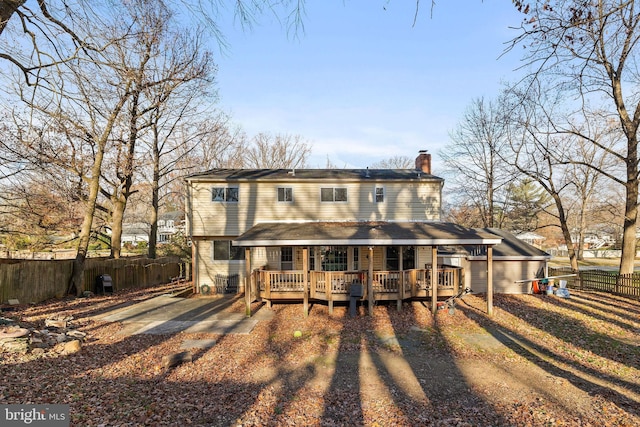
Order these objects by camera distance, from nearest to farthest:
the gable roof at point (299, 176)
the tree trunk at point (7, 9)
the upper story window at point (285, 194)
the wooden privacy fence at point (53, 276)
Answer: the tree trunk at point (7, 9), the wooden privacy fence at point (53, 276), the gable roof at point (299, 176), the upper story window at point (285, 194)

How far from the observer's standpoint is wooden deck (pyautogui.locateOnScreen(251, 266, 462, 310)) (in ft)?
40.7

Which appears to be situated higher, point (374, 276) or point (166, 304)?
point (374, 276)

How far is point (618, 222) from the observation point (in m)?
39.8

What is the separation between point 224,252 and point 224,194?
279 cm

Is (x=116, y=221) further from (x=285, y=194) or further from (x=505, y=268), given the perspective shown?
(x=505, y=268)

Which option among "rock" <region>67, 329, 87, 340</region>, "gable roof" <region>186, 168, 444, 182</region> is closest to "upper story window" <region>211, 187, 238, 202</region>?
"gable roof" <region>186, 168, 444, 182</region>

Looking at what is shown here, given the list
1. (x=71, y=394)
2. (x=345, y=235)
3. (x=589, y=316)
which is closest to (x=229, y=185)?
(x=345, y=235)

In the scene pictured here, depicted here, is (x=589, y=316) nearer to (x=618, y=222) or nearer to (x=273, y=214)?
(x=273, y=214)

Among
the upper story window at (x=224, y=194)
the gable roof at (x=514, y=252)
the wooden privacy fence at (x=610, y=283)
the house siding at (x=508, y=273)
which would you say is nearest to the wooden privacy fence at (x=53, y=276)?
the upper story window at (x=224, y=194)

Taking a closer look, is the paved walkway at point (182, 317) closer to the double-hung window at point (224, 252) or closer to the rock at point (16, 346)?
the double-hung window at point (224, 252)

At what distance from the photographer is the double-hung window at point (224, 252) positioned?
16578 millimetres

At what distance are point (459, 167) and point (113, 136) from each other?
26594 mm

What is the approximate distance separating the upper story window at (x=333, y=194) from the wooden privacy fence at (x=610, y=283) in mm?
13630

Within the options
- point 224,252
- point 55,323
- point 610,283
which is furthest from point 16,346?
point 610,283
